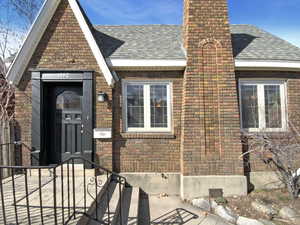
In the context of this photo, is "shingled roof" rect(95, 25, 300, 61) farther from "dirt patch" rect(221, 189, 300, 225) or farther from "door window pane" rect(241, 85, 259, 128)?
"dirt patch" rect(221, 189, 300, 225)

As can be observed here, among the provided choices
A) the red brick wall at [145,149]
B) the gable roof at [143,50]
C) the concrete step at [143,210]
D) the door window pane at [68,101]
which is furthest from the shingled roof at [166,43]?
the concrete step at [143,210]

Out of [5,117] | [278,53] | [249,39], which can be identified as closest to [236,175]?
[278,53]

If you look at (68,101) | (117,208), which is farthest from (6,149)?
(117,208)

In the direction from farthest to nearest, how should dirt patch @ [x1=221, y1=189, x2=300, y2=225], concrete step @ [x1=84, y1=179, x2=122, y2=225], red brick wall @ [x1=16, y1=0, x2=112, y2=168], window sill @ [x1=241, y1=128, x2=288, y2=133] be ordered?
window sill @ [x1=241, y1=128, x2=288, y2=133]
red brick wall @ [x1=16, y1=0, x2=112, y2=168]
dirt patch @ [x1=221, y1=189, x2=300, y2=225]
concrete step @ [x1=84, y1=179, x2=122, y2=225]

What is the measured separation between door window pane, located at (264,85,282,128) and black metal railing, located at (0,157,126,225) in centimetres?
459

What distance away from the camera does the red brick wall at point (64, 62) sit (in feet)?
18.5

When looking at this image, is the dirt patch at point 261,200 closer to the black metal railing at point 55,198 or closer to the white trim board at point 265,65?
the black metal railing at point 55,198

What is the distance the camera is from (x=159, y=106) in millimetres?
6031

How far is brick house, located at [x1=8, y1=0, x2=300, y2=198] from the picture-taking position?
5438mm

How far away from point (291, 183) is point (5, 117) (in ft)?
25.3

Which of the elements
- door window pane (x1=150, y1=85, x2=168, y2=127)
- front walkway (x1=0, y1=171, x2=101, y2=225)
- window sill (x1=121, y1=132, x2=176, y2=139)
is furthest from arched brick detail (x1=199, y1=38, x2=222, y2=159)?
front walkway (x1=0, y1=171, x2=101, y2=225)

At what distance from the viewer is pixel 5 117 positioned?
5746 millimetres

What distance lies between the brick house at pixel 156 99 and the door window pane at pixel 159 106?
0.03 metres

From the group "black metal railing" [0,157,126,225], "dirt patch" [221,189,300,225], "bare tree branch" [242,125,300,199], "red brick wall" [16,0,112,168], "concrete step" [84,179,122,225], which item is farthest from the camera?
"red brick wall" [16,0,112,168]
